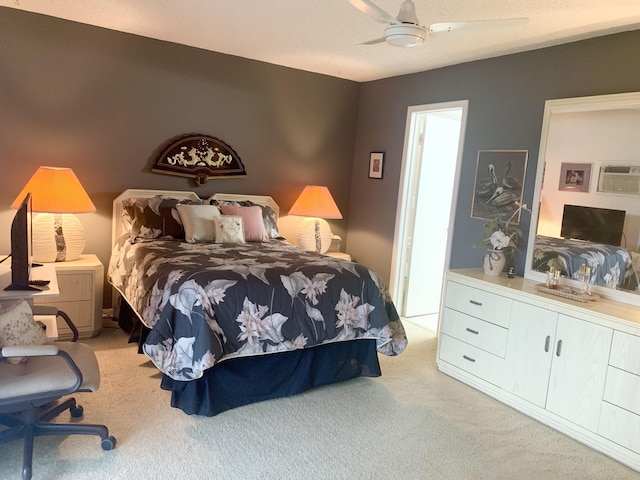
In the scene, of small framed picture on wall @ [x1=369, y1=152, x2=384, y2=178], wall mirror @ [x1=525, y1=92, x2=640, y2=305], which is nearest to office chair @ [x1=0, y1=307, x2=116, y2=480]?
wall mirror @ [x1=525, y1=92, x2=640, y2=305]

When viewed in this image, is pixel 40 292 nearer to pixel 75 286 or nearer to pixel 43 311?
pixel 43 311

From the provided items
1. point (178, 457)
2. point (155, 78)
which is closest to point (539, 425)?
point (178, 457)

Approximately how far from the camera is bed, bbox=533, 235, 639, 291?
2996 millimetres

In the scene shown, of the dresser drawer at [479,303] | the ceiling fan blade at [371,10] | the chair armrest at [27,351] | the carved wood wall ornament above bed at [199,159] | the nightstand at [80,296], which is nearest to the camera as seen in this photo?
the chair armrest at [27,351]

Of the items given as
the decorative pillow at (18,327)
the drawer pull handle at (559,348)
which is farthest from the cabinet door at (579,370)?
the decorative pillow at (18,327)

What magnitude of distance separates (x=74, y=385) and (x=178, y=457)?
0.62m

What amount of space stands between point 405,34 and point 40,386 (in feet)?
7.12

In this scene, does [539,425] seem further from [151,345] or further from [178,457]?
[151,345]

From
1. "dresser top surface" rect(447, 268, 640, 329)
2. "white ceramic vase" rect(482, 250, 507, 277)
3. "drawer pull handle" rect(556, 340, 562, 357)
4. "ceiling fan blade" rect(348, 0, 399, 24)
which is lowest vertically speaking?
"drawer pull handle" rect(556, 340, 562, 357)

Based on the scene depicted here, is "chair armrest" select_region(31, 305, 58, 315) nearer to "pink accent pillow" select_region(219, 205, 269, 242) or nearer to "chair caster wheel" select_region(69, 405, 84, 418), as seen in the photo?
"chair caster wheel" select_region(69, 405, 84, 418)

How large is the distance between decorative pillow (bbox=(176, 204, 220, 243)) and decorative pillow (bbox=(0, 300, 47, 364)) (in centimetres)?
168

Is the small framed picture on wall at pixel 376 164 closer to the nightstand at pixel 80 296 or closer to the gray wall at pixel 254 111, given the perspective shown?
the gray wall at pixel 254 111

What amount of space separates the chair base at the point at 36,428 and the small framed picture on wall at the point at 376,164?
3539mm

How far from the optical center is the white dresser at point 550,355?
2.59 metres
